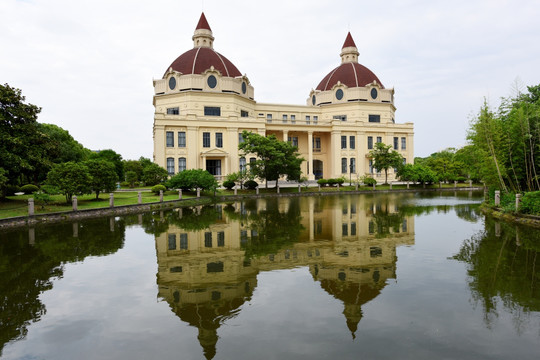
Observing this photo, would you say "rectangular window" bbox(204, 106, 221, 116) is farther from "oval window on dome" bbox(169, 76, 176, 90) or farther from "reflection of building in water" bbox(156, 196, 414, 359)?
"reflection of building in water" bbox(156, 196, 414, 359)

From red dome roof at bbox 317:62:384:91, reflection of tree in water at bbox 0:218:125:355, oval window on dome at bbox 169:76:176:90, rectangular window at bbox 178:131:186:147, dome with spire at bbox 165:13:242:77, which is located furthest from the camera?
red dome roof at bbox 317:62:384:91

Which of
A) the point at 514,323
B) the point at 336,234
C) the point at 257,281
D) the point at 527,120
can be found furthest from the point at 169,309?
the point at 527,120

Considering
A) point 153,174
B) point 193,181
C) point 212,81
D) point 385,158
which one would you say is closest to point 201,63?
point 212,81

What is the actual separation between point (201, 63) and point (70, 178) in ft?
102

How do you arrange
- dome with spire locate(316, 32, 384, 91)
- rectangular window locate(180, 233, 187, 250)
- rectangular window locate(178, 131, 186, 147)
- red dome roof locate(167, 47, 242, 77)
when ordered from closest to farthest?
rectangular window locate(180, 233, 187, 250), rectangular window locate(178, 131, 186, 147), red dome roof locate(167, 47, 242, 77), dome with spire locate(316, 32, 384, 91)

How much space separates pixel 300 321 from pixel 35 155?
2471 centimetres

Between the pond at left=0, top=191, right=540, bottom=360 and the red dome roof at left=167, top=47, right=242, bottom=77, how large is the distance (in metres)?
39.9

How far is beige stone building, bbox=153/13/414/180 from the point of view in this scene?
1800 inches

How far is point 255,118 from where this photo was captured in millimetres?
49000

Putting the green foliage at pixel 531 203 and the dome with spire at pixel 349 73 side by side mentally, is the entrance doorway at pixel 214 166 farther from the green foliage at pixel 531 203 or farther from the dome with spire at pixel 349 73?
the green foliage at pixel 531 203

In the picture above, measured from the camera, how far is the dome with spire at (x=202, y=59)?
48781 millimetres

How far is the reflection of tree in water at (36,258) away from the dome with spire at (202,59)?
115 ft

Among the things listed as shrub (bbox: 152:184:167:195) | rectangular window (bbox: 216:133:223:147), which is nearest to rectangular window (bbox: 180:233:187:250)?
shrub (bbox: 152:184:167:195)

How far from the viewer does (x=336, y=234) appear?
553 inches
